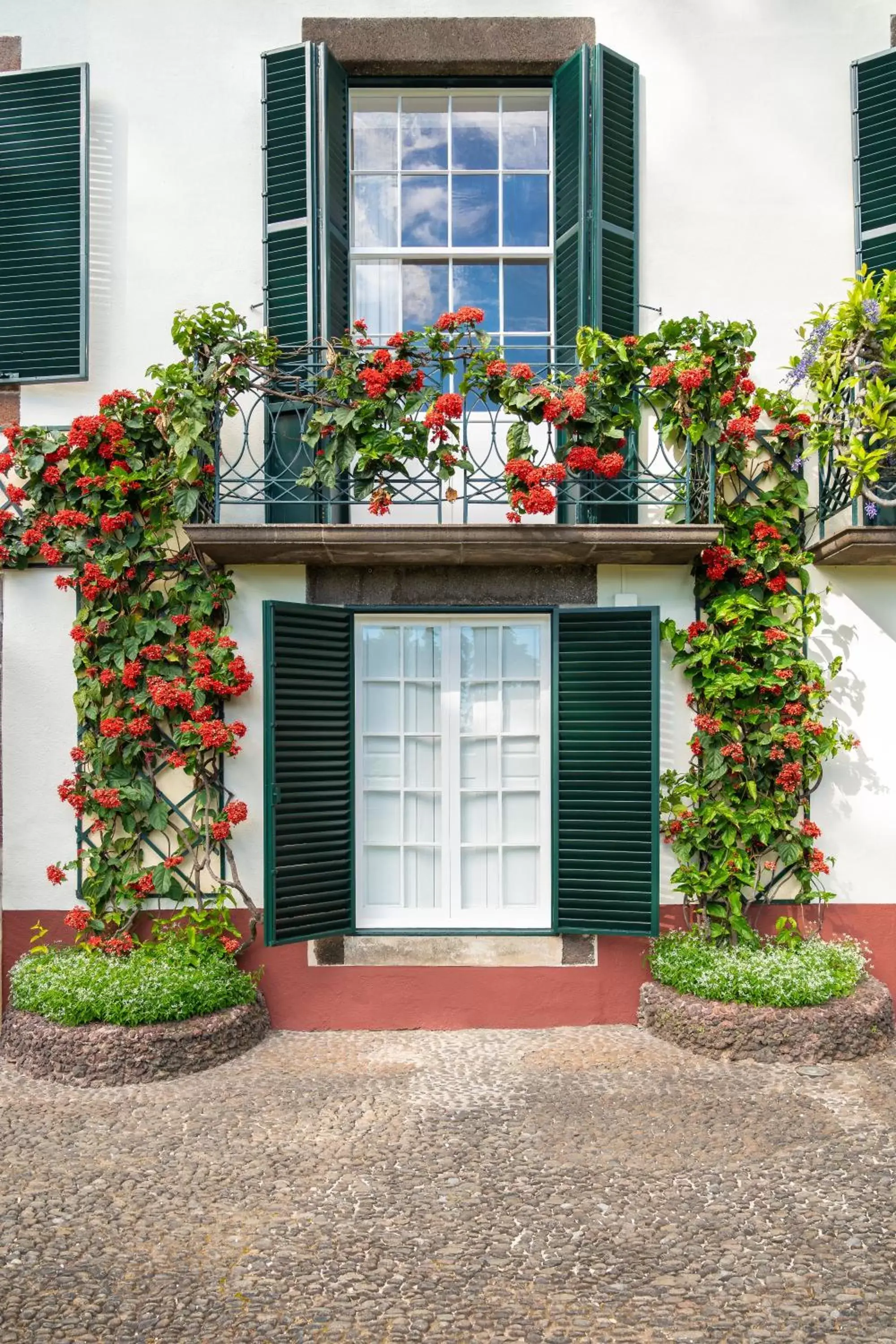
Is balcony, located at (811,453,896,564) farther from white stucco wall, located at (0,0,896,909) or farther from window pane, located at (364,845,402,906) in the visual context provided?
window pane, located at (364,845,402,906)

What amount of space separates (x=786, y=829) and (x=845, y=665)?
112cm

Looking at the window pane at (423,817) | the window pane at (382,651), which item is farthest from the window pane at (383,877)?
the window pane at (382,651)

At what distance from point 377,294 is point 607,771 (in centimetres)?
348

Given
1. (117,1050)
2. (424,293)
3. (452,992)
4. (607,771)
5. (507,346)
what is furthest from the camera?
(424,293)

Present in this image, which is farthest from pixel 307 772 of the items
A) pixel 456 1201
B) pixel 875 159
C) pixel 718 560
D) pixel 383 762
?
pixel 875 159

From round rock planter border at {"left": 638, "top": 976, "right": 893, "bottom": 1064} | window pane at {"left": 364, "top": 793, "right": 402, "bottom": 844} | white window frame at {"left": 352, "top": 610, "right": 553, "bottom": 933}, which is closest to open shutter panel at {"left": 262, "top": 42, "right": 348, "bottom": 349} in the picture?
white window frame at {"left": 352, "top": 610, "right": 553, "bottom": 933}

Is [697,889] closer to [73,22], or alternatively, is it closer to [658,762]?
[658,762]

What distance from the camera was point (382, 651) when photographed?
20.6 feet

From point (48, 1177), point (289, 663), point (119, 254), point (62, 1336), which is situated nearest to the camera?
point (62, 1336)

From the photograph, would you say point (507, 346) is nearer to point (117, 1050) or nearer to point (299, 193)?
point (299, 193)

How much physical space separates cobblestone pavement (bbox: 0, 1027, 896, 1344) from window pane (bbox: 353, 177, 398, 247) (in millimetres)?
5167

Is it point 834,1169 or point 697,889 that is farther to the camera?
point 697,889

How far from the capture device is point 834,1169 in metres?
4.23

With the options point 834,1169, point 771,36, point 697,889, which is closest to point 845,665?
point 697,889
